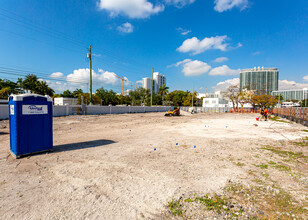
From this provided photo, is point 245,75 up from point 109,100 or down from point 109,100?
up

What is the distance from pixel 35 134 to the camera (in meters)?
4.92

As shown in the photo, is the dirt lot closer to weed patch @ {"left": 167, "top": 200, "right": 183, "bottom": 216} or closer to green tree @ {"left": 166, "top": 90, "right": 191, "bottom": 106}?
weed patch @ {"left": 167, "top": 200, "right": 183, "bottom": 216}

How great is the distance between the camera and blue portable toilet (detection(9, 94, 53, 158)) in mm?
4578

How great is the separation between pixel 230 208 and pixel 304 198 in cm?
158

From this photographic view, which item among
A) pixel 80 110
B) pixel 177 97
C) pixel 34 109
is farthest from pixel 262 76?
pixel 34 109

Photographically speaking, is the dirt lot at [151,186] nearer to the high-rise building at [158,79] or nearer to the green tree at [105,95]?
the green tree at [105,95]

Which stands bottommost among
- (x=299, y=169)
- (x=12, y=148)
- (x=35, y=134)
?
(x=299, y=169)

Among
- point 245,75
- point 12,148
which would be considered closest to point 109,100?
point 12,148

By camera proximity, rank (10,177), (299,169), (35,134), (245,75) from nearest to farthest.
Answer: (10,177) < (299,169) < (35,134) < (245,75)

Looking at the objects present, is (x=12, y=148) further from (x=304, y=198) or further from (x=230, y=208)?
(x=304, y=198)

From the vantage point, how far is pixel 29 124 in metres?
4.75

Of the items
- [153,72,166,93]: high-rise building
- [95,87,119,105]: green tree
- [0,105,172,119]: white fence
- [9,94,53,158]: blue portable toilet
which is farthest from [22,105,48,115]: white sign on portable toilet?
[153,72,166,93]: high-rise building

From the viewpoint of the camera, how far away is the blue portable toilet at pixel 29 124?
15.0 ft

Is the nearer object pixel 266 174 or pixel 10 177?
pixel 10 177
